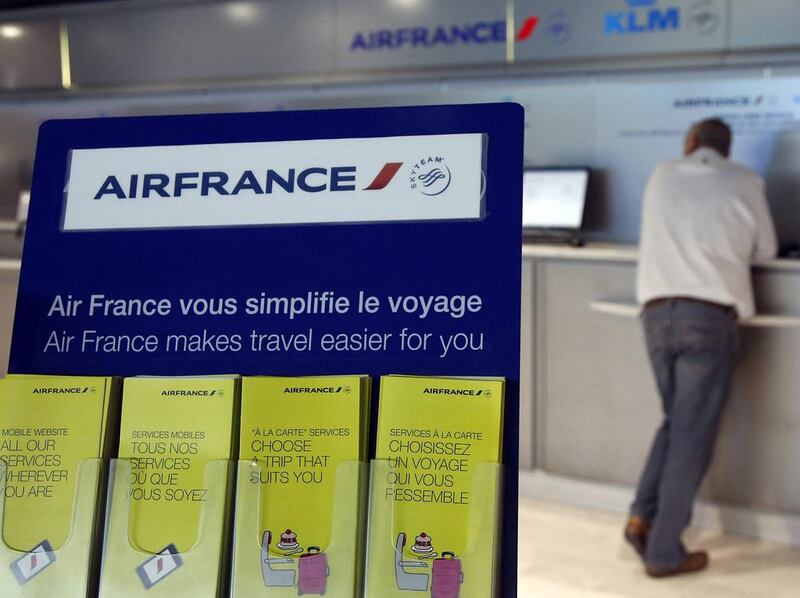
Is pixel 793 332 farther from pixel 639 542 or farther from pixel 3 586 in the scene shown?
pixel 3 586

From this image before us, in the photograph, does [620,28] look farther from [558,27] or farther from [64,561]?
[64,561]

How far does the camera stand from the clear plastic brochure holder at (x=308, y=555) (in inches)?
34.3

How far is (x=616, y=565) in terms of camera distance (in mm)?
3393

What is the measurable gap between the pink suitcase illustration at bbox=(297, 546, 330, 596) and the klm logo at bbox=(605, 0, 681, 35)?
3876 mm

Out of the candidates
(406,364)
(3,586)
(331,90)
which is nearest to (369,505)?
(406,364)

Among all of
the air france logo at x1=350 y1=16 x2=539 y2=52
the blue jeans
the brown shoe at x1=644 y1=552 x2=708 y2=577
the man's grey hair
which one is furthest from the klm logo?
the brown shoe at x1=644 y1=552 x2=708 y2=577

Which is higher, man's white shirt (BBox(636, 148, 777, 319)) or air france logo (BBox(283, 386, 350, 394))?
man's white shirt (BBox(636, 148, 777, 319))

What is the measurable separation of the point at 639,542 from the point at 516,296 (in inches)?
109

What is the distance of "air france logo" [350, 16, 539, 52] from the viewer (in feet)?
14.8

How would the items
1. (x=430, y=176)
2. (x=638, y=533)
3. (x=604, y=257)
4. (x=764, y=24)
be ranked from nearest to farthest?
(x=430, y=176), (x=638, y=533), (x=604, y=257), (x=764, y=24)

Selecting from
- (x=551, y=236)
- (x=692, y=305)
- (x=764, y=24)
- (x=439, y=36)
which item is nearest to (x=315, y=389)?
(x=692, y=305)

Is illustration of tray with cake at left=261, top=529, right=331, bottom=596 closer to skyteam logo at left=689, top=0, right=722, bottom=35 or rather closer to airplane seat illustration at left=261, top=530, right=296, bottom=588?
airplane seat illustration at left=261, top=530, right=296, bottom=588

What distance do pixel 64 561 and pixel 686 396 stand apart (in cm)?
278

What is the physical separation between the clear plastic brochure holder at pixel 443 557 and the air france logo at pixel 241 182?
1.10 ft
